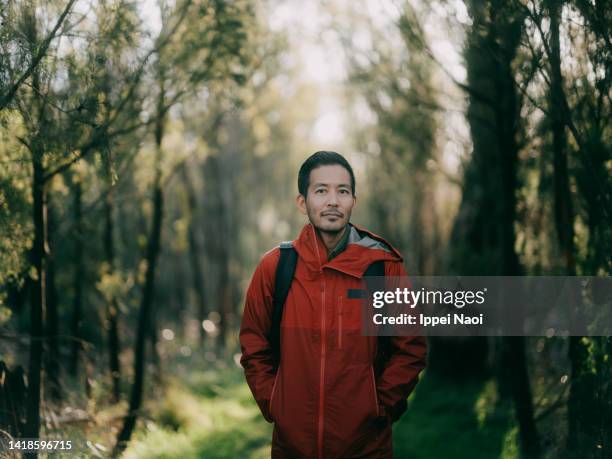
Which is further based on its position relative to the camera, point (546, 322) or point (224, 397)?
point (224, 397)

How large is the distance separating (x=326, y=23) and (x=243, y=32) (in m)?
2.25

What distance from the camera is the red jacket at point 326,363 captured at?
3139 millimetres

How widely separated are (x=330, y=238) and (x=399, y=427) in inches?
212

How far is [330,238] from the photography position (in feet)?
11.3

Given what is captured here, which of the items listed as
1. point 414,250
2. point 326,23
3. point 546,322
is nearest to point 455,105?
point 326,23

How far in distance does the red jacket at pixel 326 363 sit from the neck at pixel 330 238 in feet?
0.17

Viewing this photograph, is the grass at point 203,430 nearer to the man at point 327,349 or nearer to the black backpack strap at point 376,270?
the man at point 327,349

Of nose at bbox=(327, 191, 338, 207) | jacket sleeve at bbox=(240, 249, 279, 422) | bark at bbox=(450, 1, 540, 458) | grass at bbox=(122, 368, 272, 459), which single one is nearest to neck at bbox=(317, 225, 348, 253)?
nose at bbox=(327, 191, 338, 207)

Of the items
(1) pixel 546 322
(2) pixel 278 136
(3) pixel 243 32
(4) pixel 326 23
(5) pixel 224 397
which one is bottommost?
(5) pixel 224 397

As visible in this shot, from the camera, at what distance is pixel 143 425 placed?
7879 mm

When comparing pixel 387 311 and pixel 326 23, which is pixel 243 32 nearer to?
pixel 326 23

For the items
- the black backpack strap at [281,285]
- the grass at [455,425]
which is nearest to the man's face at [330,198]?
the black backpack strap at [281,285]

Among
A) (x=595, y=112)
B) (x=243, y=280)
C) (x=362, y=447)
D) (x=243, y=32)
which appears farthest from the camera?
(x=243, y=280)

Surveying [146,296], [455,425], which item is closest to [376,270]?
[455,425]
